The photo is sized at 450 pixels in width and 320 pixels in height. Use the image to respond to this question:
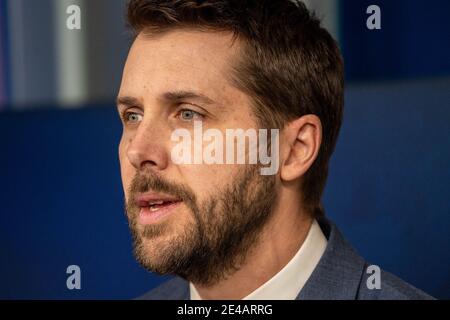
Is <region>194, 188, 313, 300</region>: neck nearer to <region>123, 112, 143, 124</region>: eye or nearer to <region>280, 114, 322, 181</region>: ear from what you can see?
<region>280, 114, 322, 181</region>: ear

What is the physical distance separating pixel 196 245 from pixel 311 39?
0.53 m

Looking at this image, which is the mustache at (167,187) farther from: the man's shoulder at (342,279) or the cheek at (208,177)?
the man's shoulder at (342,279)

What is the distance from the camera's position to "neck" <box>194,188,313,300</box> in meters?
1.66

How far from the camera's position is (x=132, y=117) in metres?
1.67

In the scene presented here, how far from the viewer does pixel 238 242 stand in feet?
5.41

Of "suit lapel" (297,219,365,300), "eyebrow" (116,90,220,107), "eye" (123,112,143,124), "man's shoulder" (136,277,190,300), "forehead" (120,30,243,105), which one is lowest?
"man's shoulder" (136,277,190,300)

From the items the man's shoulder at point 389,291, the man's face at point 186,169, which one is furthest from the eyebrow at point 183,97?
the man's shoulder at point 389,291

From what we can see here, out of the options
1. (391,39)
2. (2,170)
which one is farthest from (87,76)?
(391,39)

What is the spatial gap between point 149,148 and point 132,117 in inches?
4.4

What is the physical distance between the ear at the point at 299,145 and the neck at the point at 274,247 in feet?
0.20

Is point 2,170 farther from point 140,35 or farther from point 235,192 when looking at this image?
point 235,192

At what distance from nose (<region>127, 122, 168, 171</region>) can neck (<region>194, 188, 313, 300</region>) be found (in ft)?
0.92

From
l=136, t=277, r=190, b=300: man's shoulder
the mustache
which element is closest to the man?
the mustache

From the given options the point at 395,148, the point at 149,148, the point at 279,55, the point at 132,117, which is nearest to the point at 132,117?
the point at 132,117
